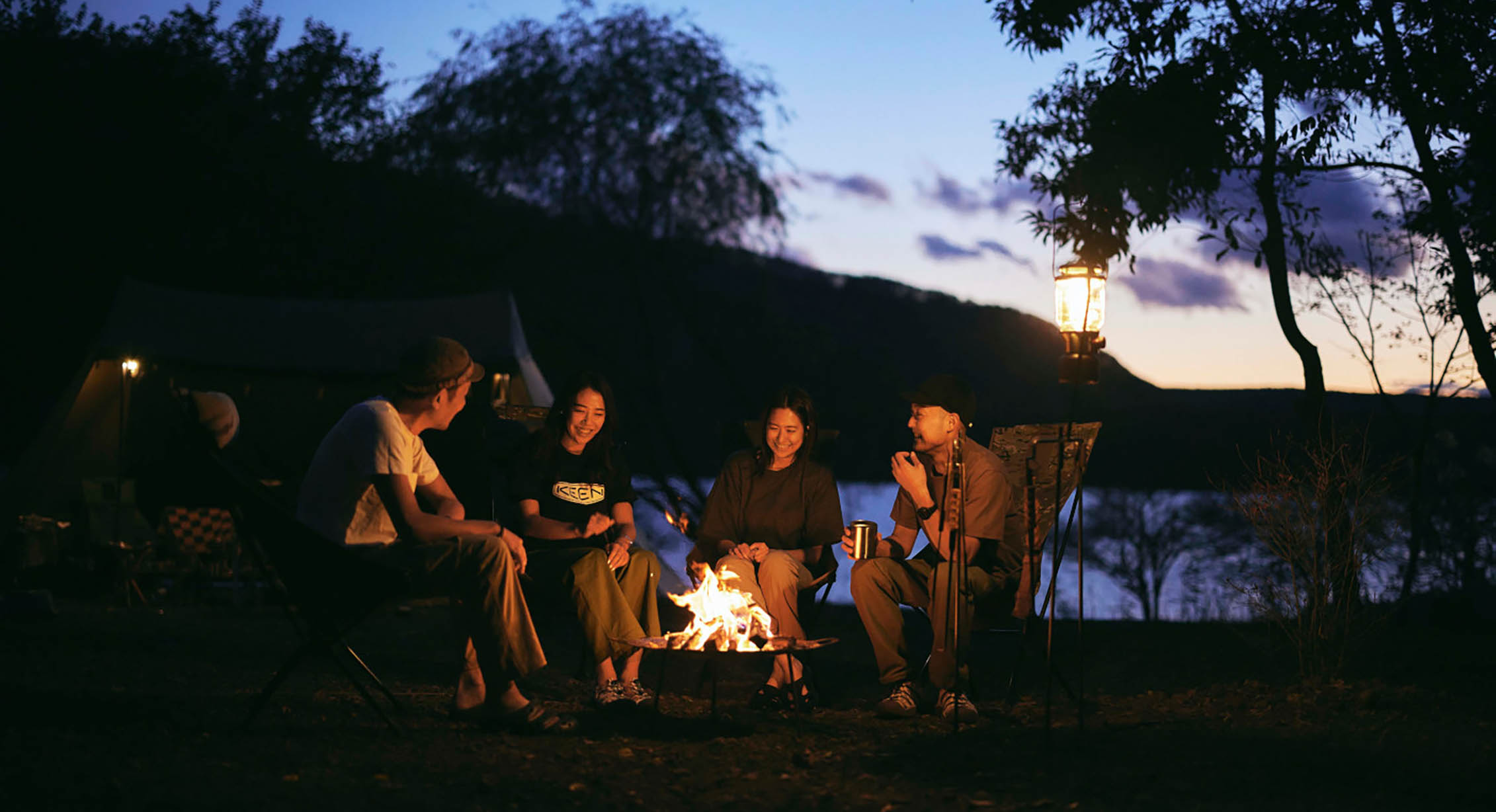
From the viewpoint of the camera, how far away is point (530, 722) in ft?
10.3

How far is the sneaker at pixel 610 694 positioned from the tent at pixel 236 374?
4.61 m

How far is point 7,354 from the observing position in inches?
499

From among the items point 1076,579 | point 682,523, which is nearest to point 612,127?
point 682,523

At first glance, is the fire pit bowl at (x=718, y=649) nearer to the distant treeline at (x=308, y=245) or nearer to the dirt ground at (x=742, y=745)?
the dirt ground at (x=742, y=745)

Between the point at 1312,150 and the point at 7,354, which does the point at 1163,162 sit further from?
the point at 7,354

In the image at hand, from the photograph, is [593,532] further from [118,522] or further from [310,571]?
[118,522]

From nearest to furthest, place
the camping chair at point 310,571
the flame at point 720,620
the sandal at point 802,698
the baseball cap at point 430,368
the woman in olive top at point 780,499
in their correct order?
1. the camping chair at point 310,571
2. the baseball cap at point 430,368
3. the flame at point 720,620
4. the sandal at point 802,698
5. the woman in olive top at point 780,499

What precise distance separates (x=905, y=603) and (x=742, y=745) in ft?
2.93

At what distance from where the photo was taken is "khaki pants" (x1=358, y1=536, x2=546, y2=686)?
301 centimetres

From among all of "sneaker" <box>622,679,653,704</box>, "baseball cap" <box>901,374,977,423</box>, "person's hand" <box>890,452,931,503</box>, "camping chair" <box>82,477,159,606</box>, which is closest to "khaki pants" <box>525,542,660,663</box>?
"sneaker" <box>622,679,653,704</box>

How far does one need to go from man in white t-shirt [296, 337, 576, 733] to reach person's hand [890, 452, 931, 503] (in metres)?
1.25

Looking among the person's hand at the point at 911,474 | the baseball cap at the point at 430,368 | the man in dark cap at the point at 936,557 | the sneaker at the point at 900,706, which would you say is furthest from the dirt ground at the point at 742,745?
the baseball cap at the point at 430,368

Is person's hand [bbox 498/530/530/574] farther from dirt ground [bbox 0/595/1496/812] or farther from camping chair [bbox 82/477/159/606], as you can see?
camping chair [bbox 82/477/159/606]

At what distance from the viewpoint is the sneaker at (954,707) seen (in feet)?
11.4
